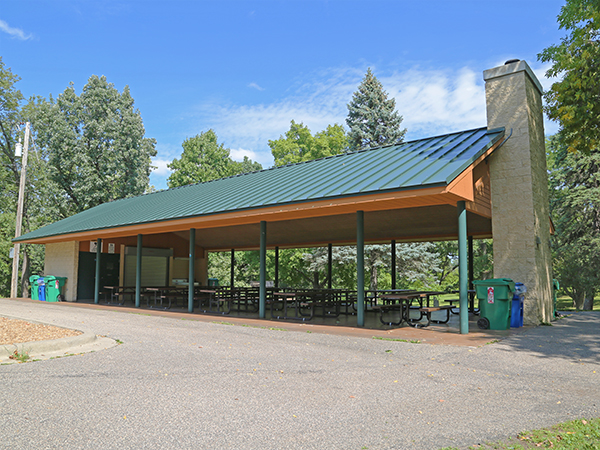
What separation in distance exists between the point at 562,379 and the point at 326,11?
44.7 ft

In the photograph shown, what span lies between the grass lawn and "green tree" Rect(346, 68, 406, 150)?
83.0 ft

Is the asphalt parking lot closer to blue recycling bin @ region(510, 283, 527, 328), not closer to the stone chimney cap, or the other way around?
blue recycling bin @ region(510, 283, 527, 328)

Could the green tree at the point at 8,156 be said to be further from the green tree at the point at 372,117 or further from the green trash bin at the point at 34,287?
the green tree at the point at 372,117

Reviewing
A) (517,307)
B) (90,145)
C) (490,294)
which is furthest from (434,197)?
(90,145)

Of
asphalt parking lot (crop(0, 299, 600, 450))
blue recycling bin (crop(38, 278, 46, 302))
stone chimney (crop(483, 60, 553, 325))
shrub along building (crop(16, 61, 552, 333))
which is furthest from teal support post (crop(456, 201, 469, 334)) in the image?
blue recycling bin (crop(38, 278, 46, 302))

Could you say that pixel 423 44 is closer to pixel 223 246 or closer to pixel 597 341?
pixel 597 341

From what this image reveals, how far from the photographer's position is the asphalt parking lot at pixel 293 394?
333 centimetres

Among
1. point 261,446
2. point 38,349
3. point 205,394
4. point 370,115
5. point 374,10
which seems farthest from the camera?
point 370,115

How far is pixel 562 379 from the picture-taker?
526 centimetres

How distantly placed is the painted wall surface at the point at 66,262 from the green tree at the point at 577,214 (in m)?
22.9

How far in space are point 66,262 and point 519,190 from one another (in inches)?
727

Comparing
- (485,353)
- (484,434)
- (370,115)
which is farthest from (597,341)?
(370,115)

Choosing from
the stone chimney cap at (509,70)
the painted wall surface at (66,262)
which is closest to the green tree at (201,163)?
the painted wall surface at (66,262)

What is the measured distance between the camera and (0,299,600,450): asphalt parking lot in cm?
333
